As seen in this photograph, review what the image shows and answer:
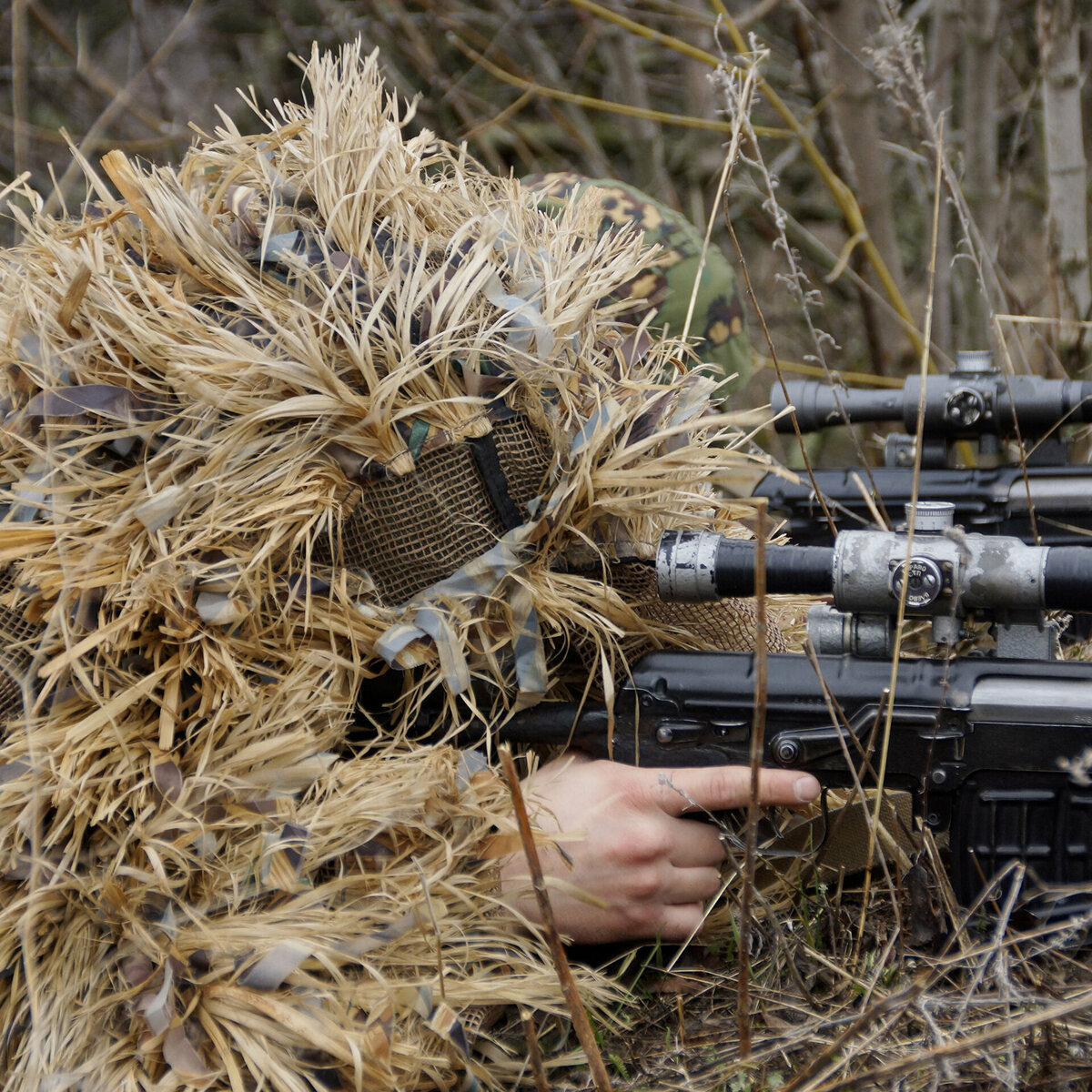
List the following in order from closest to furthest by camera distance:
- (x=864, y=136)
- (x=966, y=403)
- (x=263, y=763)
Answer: (x=263, y=763)
(x=966, y=403)
(x=864, y=136)

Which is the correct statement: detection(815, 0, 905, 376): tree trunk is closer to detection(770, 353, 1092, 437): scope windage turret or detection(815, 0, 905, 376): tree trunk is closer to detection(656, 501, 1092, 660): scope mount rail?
detection(770, 353, 1092, 437): scope windage turret

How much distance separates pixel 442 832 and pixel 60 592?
1.59 feet

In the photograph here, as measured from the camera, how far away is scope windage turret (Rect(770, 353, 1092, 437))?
92.4 inches

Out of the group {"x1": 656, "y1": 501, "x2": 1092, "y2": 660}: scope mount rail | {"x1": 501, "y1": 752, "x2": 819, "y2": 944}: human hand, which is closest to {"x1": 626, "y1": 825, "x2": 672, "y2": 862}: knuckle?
{"x1": 501, "y1": 752, "x2": 819, "y2": 944}: human hand

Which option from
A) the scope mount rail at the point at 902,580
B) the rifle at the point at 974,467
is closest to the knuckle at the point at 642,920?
the scope mount rail at the point at 902,580

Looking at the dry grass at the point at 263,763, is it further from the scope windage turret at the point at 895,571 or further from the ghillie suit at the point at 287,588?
the scope windage turret at the point at 895,571

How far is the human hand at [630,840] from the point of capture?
1.34m

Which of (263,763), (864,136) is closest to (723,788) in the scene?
(263,763)

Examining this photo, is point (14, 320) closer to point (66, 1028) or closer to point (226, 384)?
point (226, 384)

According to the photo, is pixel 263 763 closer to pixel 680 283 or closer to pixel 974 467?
pixel 680 283

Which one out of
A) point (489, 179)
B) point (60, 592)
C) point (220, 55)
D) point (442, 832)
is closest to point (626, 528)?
point (442, 832)

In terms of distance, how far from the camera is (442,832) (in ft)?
4.31

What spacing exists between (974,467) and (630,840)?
1.67 m

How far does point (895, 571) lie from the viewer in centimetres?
131
